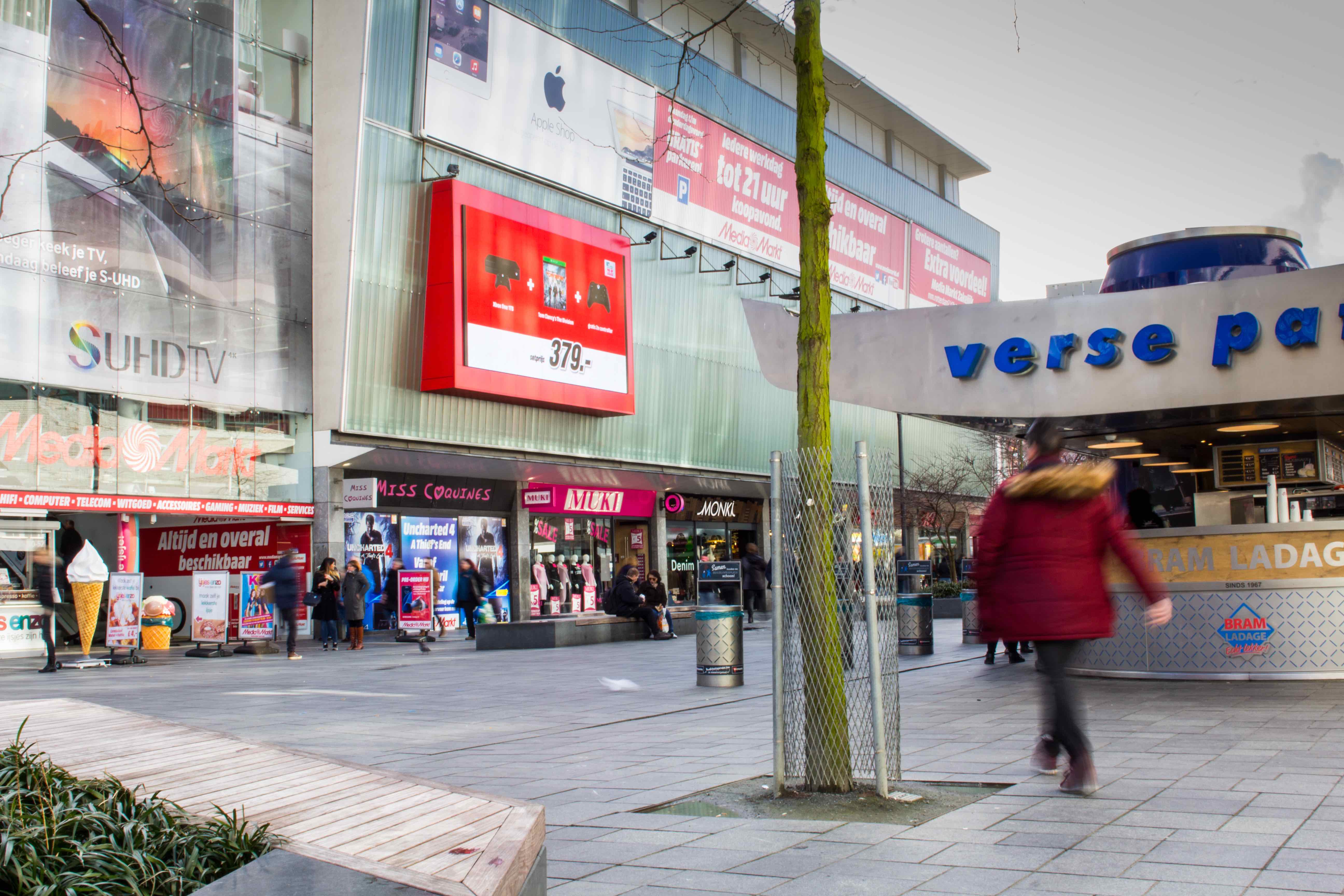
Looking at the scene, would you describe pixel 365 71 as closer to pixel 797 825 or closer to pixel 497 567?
pixel 497 567

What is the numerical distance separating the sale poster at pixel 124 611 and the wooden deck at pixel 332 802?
13.0 m

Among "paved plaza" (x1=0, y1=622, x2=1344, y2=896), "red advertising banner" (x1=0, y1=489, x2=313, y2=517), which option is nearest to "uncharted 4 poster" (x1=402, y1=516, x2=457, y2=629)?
"red advertising banner" (x1=0, y1=489, x2=313, y2=517)

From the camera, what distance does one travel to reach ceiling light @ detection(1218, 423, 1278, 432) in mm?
13367

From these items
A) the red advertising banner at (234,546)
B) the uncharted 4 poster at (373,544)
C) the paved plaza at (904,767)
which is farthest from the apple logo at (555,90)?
the paved plaza at (904,767)

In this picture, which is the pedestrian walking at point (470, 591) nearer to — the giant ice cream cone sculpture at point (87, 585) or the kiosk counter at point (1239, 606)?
the giant ice cream cone sculpture at point (87, 585)

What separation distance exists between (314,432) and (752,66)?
23029 mm

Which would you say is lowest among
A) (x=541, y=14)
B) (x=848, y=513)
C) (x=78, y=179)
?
(x=848, y=513)

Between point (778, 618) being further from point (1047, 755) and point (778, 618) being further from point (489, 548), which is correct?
point (489, 548)

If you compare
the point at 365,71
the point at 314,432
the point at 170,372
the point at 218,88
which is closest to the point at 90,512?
the point at 170,372

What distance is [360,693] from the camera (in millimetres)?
12867

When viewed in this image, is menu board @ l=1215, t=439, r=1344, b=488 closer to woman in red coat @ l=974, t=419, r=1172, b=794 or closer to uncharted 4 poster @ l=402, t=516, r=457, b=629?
Answer: woman in red coat @ l=974, t=419, r=1172, b=794

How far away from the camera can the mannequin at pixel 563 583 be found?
31672 millimetres

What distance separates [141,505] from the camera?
22.1m

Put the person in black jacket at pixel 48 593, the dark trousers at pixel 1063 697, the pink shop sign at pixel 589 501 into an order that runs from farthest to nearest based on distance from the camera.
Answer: the pink shop sign at pixel 589 501, the person in black jacket at pixel 48 593, the dark trousers at pixel 1063 697
